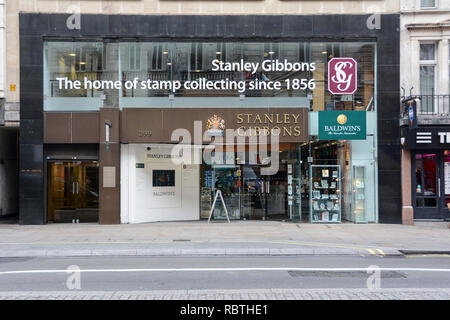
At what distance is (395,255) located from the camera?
1078 centimetres

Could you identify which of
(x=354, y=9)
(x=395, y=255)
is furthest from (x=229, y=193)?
(x=354, y=9)

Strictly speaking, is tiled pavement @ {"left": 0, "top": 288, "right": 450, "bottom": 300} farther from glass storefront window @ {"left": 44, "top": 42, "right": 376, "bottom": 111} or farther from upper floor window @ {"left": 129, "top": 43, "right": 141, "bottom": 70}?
upper floor window @ {"left": 129, "top": 43, "right": 141, "bottom": 70}

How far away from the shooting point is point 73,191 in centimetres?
1689

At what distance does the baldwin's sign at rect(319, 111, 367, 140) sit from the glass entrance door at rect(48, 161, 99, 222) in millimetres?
9225

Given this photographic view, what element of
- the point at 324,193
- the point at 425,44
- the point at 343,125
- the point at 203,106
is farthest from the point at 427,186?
the point at 203,106

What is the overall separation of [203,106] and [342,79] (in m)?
5.55

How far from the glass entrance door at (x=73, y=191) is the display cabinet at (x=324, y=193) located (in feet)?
28.7

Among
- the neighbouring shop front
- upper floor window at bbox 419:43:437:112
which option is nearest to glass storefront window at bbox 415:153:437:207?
the neighbouring shop front

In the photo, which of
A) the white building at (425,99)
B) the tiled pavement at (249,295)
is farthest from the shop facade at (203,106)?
the tiled pavement at (249,295)

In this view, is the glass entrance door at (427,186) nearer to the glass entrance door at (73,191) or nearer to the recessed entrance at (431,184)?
the recessed entrance at (431,184)

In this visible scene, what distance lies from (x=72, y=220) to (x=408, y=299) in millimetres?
13832

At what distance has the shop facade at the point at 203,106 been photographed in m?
15.9

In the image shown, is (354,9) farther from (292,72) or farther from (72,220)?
(72,220)

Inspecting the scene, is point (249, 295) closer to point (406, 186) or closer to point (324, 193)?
point (324, 193)
